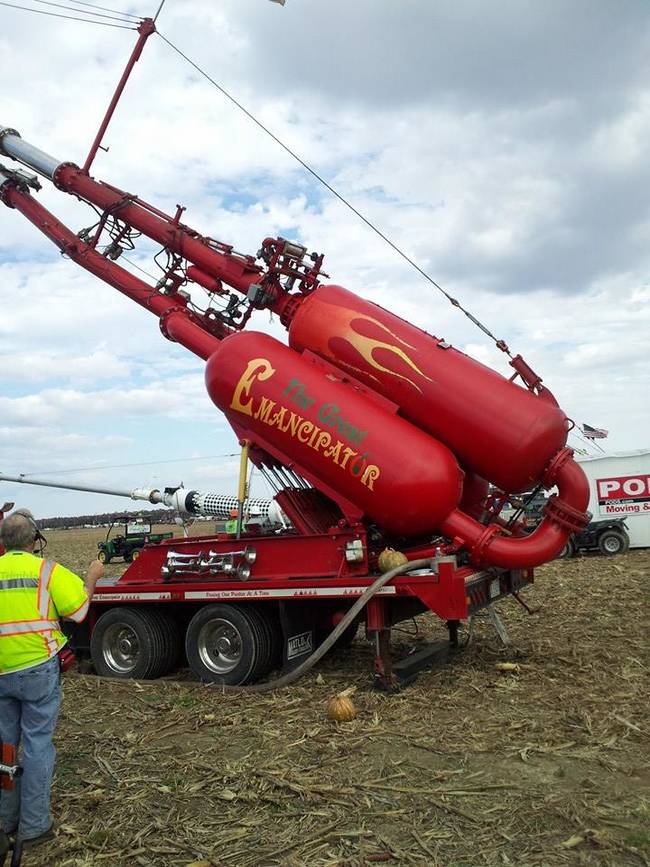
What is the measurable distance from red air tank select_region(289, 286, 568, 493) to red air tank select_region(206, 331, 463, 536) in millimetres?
194

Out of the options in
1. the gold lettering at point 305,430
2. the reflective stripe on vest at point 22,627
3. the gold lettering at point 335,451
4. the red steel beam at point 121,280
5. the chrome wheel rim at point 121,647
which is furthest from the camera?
the red steel beam at point 121,280

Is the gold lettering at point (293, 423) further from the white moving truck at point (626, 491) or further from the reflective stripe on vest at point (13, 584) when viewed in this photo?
the white moving truck at point (626, 491)

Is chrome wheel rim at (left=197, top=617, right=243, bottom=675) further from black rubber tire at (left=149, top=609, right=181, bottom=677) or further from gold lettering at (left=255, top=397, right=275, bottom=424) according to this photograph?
gold lettering at (left=255, top=397, right=275, bottom=424)

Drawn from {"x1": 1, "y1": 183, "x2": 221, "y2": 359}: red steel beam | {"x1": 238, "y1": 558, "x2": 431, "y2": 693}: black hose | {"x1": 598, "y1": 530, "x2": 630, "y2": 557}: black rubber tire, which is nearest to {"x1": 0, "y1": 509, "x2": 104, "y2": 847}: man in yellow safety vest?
{"x1": 238, "y1": 558, "x2": 431, "y2": 693}: black hose

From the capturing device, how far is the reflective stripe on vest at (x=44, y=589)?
455 centimetres

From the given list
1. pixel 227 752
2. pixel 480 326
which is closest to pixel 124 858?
pixel 227 752

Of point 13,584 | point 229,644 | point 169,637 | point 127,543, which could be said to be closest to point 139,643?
point 169,637

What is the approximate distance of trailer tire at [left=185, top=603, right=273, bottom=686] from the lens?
7.78m

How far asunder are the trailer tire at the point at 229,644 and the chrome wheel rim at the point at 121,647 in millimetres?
924

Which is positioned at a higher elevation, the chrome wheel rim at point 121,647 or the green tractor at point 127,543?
the green tractor at point 127,543

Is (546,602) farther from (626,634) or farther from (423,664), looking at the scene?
(423,664)

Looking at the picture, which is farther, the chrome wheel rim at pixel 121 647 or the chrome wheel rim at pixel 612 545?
the chrome wheel rim at pixel 612 545

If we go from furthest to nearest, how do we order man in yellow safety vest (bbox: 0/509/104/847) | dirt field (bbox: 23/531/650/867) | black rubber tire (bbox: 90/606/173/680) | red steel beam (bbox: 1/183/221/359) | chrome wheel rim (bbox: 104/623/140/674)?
red steel beam (bbox: 1/183/221/359)
chrome wheel rim (bbox: 104/623/140/674)
black rubber tire (bbox: 90/606/173/680)
man in yellow safety vest (bbox: 0/509/104/847)
dirt field (bbox: 23/531/650/867)

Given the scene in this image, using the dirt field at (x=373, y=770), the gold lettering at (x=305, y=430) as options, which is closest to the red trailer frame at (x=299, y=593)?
the dirt field at (x=373, y=770)
